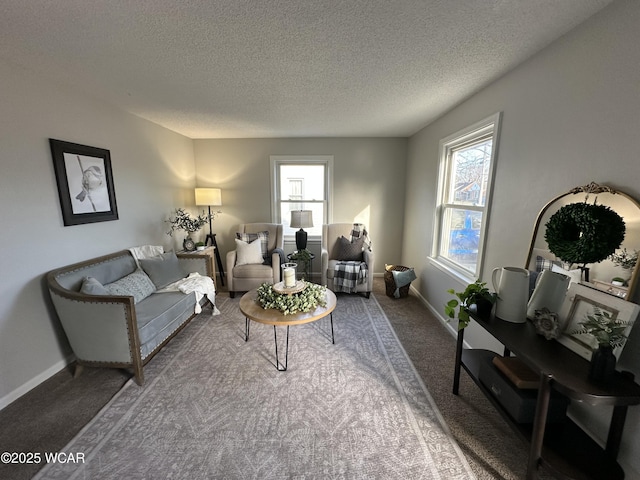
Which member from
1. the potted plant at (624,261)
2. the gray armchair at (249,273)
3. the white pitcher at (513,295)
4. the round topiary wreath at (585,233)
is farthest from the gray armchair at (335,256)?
the potted plant at (624,261)

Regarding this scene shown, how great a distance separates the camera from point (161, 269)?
2.69 meters

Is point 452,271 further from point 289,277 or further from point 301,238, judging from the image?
point 301,238

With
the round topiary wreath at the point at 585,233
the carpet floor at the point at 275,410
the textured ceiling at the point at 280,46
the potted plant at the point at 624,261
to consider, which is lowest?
the carpet floor at the point at 275,410

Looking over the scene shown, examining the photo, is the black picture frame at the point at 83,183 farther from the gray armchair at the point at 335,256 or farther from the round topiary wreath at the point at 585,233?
the round topiary wreath at the point at 585,233

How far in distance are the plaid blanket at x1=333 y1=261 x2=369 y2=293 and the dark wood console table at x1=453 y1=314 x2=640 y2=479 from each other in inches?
82.8

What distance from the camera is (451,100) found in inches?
97.1

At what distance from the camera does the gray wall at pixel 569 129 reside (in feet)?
3.76

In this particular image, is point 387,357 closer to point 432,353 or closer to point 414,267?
point 432,353

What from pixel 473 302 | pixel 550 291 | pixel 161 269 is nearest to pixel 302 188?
pixel 161 269

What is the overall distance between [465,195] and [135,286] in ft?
11.4

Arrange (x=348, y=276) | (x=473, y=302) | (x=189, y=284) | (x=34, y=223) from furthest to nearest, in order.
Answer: (x=348, y=276) → (x=189, y=284) → (x=34, y=223) → (x=473, y=302)

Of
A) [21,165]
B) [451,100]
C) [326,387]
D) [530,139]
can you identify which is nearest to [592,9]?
[530,139]

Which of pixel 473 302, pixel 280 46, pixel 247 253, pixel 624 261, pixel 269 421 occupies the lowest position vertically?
pixel 269 421

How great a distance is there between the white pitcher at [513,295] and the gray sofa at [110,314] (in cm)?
244
